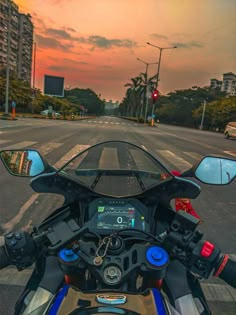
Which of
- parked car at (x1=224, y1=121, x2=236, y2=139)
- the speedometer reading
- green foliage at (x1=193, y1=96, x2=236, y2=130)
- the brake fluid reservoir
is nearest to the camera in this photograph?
the brake fluid reservoir

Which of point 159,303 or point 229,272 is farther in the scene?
point 229,272

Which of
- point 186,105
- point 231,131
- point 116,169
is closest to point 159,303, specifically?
point 116,169

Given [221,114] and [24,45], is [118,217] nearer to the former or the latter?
[221,114]

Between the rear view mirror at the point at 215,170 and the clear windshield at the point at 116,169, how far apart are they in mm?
191

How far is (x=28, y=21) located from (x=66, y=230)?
469 ft

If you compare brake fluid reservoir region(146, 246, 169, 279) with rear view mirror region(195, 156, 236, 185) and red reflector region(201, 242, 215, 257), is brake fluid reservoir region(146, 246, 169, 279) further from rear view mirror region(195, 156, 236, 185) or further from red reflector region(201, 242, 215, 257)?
rear view mirror region(195, 156, 236, 185)

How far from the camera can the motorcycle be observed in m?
1.27

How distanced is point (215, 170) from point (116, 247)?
2.81 feet

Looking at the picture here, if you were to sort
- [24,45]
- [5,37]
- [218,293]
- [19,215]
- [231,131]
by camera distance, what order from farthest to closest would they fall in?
[24,45]
[5,37]
[231,131]
[19,215]
[218,293]

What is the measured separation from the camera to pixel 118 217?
1750 mm

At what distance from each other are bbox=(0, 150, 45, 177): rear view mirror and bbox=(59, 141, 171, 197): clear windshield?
156 mm

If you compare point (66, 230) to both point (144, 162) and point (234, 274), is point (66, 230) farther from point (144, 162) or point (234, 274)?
point (144, 162)

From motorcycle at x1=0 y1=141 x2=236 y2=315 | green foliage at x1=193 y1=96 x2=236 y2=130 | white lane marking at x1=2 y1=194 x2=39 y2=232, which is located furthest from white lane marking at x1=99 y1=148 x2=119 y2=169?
green foliage at x1=193 y1=96 x2=236 y2=130

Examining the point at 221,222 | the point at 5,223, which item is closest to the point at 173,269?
the point at 5,223
